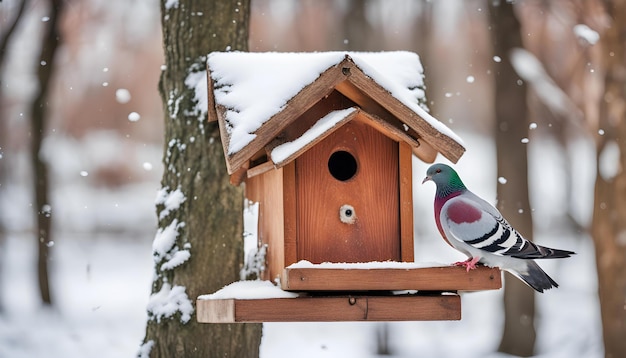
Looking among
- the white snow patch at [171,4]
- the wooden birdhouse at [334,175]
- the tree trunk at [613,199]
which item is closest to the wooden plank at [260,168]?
the wooden birdhouse at [334,175]

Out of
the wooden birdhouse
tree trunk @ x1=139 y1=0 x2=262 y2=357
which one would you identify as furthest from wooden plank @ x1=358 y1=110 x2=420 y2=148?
tree trunk @ x1=139 y1=0 x2=262 y2=357

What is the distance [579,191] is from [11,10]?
968 cm

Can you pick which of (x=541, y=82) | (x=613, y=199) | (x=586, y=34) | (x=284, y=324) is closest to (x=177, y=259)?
(x=613, y=199)

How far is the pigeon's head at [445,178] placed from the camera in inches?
133

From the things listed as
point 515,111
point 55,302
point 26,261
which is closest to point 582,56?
point 515,111

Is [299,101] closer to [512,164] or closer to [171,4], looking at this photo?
[171,4]

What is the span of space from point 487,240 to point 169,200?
199 cm

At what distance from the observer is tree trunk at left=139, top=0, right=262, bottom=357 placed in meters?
4.29

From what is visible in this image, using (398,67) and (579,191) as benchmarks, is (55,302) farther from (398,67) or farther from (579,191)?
(398,67)

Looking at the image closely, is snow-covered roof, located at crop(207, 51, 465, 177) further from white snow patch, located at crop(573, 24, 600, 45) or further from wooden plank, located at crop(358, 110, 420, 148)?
white snow patch, located at crop(573, 24, 600, 45)

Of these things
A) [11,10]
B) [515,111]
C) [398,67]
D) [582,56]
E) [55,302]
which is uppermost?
[11,10]

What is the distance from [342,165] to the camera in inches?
145

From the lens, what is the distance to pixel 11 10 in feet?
38.3

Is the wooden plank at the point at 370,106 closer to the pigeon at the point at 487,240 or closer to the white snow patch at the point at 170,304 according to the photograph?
the pigeon at the point at 487,240
